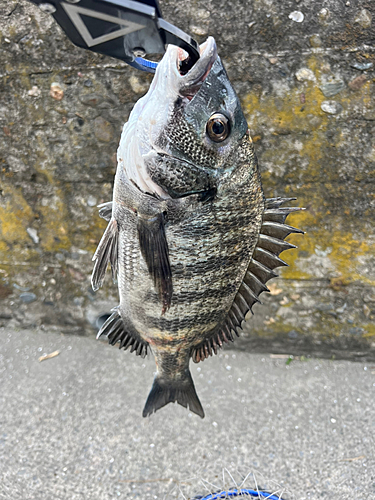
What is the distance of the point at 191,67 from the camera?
2.70 feet

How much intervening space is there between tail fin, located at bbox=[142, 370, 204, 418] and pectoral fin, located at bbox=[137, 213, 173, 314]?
0.54 metres

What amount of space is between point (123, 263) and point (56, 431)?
5.11 ft

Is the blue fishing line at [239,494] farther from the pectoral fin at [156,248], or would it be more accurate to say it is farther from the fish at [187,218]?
the pectoral fin at [156,248]

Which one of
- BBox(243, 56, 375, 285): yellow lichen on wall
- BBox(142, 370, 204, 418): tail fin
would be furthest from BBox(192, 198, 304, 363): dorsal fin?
BBox(243, 56, 375, 285): yellow lichen on wall

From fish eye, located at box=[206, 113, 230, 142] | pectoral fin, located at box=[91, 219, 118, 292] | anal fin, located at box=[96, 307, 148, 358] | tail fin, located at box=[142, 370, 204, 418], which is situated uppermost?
fish eye, located at box=[206, 113, 230, 142]

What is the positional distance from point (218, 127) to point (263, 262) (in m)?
0.51

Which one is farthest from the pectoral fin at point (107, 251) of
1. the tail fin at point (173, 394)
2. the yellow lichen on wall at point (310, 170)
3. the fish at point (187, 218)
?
the yellow lichen on wall at point (310, 170)

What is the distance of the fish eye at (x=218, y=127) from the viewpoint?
89cm

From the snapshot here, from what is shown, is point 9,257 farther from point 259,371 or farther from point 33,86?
point 259,371

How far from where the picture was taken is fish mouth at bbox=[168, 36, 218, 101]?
0.78 m

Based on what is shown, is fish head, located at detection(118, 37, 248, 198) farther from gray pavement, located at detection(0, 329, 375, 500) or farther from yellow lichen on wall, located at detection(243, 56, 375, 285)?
gray pavement, located at detection(0, 329, 375, 500)

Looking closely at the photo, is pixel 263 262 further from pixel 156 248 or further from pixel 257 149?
pixel 257 149

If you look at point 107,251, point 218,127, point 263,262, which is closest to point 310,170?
point 263,262

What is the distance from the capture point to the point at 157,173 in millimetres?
917
